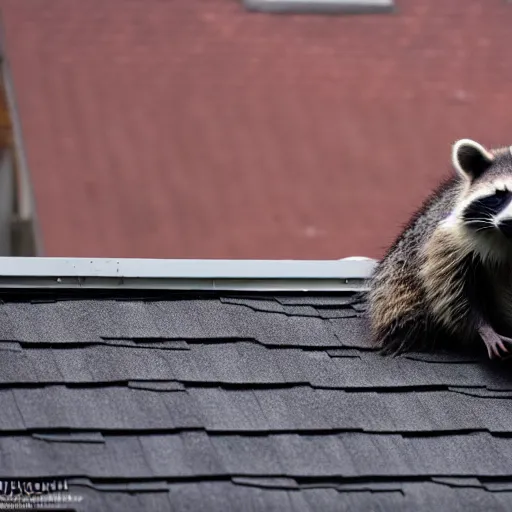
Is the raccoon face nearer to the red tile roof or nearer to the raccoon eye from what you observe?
the raccoon eye

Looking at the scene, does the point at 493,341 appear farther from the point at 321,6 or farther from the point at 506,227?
the point at 321,6

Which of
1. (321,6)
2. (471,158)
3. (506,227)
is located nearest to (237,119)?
(321,6)

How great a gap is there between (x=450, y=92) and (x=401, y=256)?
659 centimetres

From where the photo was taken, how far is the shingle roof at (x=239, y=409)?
2.45 m

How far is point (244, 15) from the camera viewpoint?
33.5 ft

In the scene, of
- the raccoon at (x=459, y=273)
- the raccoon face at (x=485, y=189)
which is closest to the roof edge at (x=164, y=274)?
the raccoon at (x=459, y=273)

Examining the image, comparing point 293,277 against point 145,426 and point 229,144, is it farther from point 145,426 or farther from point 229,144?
point 229,144

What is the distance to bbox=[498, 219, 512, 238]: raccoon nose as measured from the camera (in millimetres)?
3242

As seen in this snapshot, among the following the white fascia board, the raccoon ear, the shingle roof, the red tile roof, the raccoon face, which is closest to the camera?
the shingle roof

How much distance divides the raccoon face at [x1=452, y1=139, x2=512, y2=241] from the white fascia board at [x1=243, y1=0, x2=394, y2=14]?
22.6ft

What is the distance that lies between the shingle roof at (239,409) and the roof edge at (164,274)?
1.6 inches

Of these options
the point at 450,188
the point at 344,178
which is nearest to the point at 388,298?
the point at 450,188

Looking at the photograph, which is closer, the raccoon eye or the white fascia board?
the raccoon eye

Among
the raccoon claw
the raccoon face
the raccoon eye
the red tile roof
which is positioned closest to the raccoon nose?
the raccoon face
